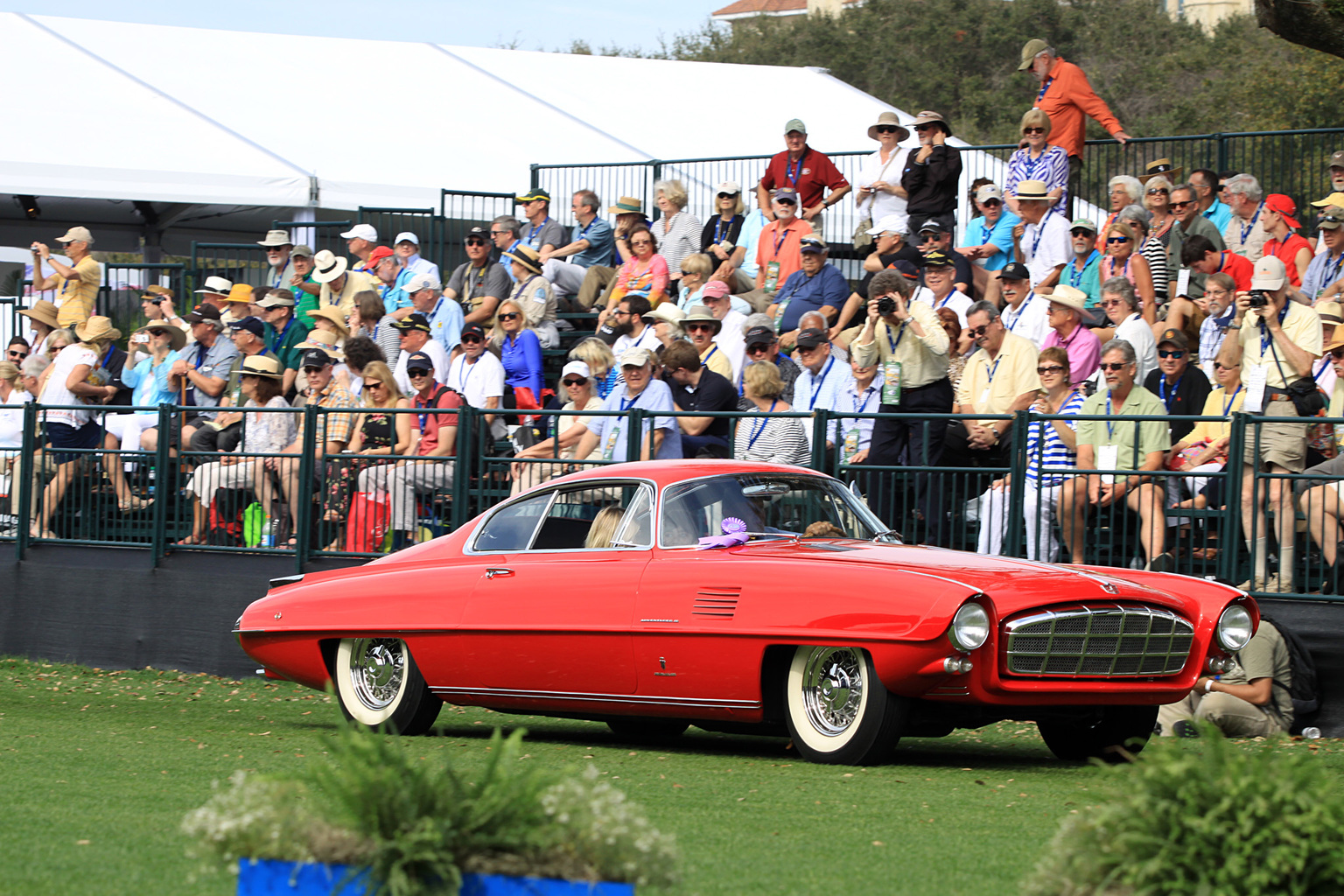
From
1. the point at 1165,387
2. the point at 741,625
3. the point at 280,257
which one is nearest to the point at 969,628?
the point at 741,625

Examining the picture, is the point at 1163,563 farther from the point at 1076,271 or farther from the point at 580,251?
the point at 580,251

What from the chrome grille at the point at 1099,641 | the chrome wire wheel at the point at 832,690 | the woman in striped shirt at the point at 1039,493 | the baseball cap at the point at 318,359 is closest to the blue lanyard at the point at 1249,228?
the woman in striped shirt at the point at 1039,493

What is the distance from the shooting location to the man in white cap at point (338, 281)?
62.5ft

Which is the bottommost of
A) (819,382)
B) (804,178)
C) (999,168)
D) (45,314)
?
(819,382)

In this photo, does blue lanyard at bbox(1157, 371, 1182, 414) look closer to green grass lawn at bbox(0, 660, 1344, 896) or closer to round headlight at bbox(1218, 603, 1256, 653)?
green grass lawn at bbox(0, 660, 1344, 896)

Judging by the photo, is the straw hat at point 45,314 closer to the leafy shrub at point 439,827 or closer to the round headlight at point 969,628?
the round headlight at point 969,628

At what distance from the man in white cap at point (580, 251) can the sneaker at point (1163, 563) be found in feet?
32.0

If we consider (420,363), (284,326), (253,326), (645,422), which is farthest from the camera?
(284,326)

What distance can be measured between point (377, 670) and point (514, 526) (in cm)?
129

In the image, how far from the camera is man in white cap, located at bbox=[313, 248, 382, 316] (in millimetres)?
19062

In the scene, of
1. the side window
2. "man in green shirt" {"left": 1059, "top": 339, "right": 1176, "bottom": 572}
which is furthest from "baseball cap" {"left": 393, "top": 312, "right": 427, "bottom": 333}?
"man in green shirt" {"left": 1059, "top": 339, "right": 1176, "bottom": 572}

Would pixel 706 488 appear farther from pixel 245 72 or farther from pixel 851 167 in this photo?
pixel 245 72

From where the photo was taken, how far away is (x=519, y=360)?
16.5 metres

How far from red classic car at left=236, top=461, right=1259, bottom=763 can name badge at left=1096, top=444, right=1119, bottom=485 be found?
6.54 feet
